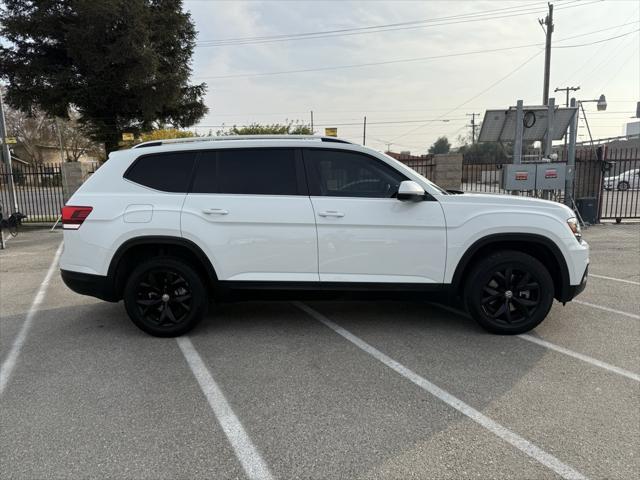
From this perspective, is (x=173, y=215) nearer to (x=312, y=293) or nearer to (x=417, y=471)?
(x=312, y=293)

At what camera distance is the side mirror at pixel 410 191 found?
4.11 m

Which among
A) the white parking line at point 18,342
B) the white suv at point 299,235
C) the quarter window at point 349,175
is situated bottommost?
the white parking line at point 18,342

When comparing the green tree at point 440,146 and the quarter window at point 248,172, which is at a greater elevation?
the green tree at point 440,146

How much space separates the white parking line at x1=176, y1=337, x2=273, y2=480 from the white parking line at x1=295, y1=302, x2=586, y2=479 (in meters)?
1.38

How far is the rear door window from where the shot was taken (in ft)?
14.6

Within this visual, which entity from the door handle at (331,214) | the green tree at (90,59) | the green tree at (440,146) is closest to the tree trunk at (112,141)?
the green tree at (90,59)

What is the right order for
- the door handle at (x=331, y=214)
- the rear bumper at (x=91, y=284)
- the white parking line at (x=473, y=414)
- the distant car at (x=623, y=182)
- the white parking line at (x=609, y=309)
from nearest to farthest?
the white parking line at (x=473, y=414) < the door handle at (x=331, y=214) < the rear bumper at (x=91, y=284) < the white parking line at (x=609, y=309) < the distant car at (x=623, y=182)

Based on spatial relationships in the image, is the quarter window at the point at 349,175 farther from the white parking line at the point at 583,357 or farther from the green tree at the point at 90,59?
the green tree at the point at 90,59

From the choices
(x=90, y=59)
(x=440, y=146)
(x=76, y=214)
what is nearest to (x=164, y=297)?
(x=76, y=214)

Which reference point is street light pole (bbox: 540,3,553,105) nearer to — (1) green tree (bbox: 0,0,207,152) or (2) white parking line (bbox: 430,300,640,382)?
(1) green tree (bbox: 0,0,207,152)

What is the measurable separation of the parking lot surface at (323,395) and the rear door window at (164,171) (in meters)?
1.51

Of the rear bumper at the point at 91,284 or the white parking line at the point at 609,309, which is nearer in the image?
the rear bumper at the point at 91,284

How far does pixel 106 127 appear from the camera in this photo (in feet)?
65.3

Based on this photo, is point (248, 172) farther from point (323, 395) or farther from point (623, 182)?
point (623, 182)
